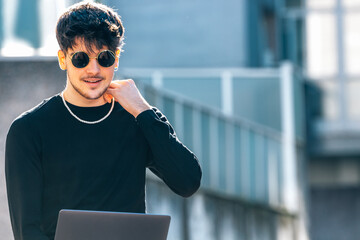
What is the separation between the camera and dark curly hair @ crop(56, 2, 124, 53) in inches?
140

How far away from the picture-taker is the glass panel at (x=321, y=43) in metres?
21.8

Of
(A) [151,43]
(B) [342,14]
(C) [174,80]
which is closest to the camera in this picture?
(C) [174,80]

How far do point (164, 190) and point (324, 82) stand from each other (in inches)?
495

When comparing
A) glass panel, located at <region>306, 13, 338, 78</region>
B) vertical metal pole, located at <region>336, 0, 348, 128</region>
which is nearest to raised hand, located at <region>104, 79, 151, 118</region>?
vertical metal pole, located at <region>336, 0, 348, 128</region>

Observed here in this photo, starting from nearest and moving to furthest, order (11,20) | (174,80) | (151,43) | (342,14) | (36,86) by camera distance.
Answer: (36,86)
(11,20)
(174,80)
(151,43)
(342,14)

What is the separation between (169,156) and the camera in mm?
3668

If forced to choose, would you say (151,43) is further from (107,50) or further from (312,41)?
(107,50)

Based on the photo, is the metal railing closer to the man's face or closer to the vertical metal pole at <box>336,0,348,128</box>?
the vertical metal pole at <box>336,0,348,128</box>

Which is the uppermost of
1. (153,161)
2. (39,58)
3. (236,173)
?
(39,58)

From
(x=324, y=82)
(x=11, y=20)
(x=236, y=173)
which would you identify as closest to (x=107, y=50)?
(x=11, y=20)

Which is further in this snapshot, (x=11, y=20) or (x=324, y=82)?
(x=324, y=82)

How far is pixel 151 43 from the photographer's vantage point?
66.3 feet

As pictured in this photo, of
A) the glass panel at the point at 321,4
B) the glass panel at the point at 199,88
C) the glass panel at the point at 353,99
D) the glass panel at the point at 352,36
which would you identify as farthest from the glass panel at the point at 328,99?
the glass panel at the point at 199,88

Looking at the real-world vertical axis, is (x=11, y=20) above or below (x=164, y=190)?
above
